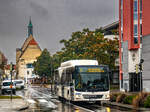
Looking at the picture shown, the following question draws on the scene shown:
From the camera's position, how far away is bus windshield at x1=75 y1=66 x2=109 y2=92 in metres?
28.6

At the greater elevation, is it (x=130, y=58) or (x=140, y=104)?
(x=130, y=58)

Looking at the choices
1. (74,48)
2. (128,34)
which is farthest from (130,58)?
(74,48)

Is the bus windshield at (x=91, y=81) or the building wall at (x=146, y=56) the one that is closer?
the bus windshield at (x=91, y=81)

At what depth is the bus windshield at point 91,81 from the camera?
94.0ft

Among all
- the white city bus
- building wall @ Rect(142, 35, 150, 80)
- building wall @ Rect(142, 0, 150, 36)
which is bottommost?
the white city bus

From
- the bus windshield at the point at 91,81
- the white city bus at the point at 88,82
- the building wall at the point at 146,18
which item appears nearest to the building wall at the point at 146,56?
the building wall at the point at 146,18

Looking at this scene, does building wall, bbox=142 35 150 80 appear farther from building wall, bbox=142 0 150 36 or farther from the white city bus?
the white city bus

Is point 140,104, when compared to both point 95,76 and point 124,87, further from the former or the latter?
point 124,87

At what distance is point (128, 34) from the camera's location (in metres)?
61.1

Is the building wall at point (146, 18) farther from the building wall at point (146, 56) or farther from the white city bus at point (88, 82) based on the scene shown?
the white city bus at point (88, 82)

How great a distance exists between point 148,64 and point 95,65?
21.6 meters

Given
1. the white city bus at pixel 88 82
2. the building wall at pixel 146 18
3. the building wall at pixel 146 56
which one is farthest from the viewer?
the building wall at pixel 146 56

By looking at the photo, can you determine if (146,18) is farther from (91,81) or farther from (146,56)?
(91,81)

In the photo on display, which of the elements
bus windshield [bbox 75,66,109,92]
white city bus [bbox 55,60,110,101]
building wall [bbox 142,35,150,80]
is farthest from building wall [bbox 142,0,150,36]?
bus windshield [bbox 75,66,109,92]
